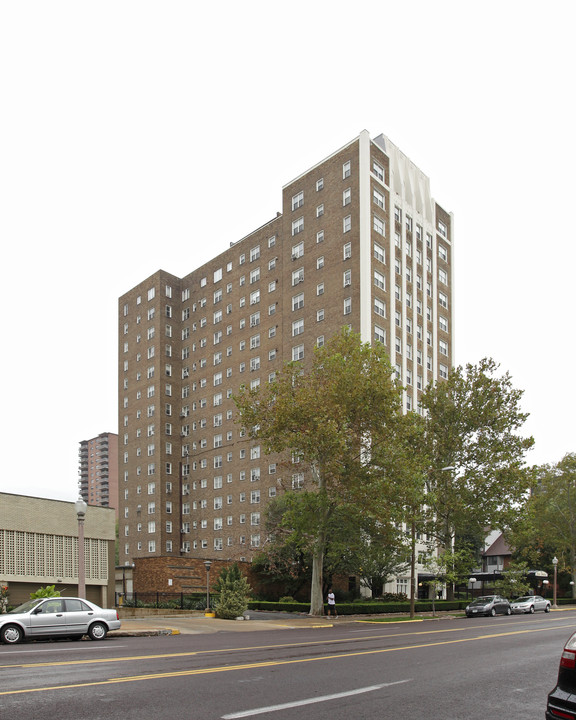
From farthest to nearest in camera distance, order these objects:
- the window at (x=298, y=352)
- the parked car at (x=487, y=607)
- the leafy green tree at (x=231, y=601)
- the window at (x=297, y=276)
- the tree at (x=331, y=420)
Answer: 1. the window at (x=297, y=276)
2. the window at (x=298, y=352)
3. the parked car at (x=487, y=607)
4. the tree at (x=331, y=420)
5. the leafy green tree at (x=231, y=601)

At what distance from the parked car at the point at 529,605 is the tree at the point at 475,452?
5.40m

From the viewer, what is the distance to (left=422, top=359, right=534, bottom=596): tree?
50.6 m

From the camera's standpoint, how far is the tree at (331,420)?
36.9m

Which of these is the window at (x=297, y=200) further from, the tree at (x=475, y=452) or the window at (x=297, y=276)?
the tree at (x=475, y=452)

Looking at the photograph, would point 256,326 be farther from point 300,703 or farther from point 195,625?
point 300,703

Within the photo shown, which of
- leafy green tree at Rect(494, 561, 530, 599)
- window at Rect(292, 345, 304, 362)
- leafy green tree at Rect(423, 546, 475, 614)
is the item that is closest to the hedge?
leafy green tree at Rect(423, 546, 475, 614)

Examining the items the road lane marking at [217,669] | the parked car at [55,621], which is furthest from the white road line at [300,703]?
the parked car at [55,621]

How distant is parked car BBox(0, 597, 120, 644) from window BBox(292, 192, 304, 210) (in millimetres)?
55300

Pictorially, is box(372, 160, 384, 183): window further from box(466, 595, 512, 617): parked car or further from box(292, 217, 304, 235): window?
box(466, 595, 512, 617): parked car

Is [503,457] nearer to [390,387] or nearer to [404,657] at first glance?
[390,387]

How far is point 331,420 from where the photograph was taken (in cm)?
3575

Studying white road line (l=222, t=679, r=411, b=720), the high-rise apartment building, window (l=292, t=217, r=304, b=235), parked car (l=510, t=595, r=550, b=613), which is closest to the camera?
white road line (l=222, t=679, r=411, b=720)

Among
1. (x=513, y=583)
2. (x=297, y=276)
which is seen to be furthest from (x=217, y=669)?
(x=297, y=276)

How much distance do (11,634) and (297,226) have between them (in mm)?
56726
